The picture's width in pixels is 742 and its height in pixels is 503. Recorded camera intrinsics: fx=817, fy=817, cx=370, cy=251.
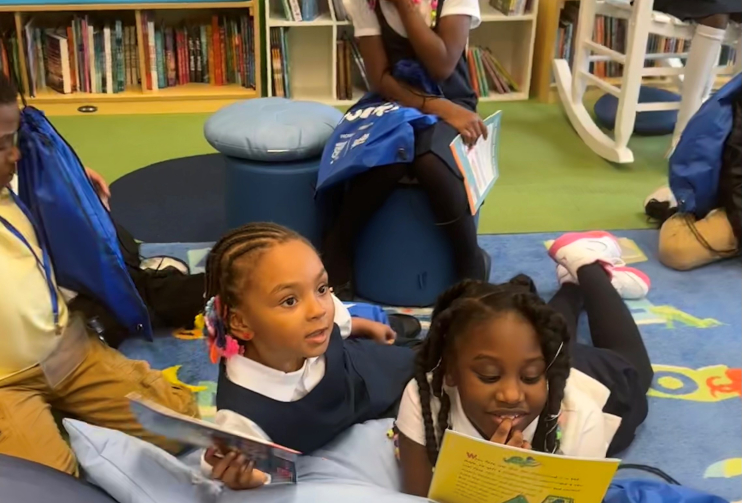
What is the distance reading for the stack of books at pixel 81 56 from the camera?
10.3 feet

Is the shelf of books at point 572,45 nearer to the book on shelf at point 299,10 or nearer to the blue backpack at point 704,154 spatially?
the book on shelf at point 299,10

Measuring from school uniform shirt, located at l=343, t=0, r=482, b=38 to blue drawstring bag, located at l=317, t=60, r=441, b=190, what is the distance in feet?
0.65

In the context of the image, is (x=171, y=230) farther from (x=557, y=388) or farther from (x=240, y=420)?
(x=557, y=388)

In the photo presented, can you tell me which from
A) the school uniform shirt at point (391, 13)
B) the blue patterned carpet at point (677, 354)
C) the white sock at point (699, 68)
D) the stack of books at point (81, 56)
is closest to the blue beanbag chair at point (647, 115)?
the white sock at point (699, 68)

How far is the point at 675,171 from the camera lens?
218 centimetres

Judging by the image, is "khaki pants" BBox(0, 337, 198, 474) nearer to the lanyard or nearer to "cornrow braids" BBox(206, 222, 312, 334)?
the lanyard

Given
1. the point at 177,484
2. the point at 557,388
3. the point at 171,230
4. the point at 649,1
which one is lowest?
the point at 171,230

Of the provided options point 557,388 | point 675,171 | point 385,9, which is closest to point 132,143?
point 385,9

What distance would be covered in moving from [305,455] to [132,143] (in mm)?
1945

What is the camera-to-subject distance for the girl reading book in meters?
1.82

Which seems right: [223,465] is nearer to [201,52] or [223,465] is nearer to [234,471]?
[234,471]

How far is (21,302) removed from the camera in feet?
4.21

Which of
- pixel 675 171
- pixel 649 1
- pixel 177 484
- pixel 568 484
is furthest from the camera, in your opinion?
pixel 649 1

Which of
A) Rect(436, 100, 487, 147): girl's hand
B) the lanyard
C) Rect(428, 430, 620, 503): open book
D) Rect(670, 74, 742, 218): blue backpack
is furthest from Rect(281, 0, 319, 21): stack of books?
Rect(428, 430, 620, 503): open book
